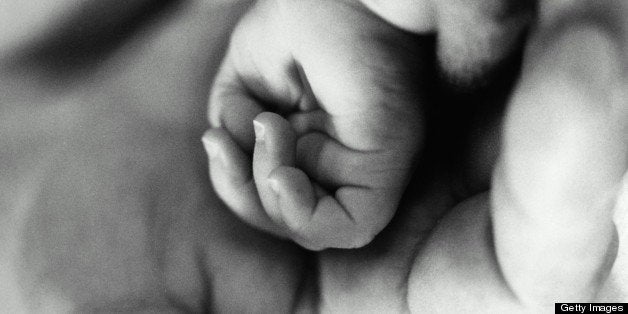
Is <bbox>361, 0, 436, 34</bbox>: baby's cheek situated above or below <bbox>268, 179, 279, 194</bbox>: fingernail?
above

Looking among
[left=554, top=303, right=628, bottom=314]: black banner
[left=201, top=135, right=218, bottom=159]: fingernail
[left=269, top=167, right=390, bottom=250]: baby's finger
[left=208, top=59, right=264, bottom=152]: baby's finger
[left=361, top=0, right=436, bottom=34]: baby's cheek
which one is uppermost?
[left=361, top=0, right=436, bottom=34]: baby's cheek

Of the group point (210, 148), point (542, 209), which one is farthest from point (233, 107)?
point (542, 209)

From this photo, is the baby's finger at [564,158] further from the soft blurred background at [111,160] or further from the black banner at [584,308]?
the soft blurred background at [111,160]

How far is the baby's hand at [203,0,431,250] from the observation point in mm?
247

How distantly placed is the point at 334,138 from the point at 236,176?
0.05 metres

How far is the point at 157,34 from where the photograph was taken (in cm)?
35

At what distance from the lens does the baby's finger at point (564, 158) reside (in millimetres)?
162

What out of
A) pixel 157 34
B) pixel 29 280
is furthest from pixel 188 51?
pixel 29 280

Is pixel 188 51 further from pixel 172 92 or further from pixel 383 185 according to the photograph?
pixel 383 185

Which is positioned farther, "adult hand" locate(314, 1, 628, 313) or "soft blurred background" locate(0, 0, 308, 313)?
"soft blurred background" locate(0, 0, 308, 313)

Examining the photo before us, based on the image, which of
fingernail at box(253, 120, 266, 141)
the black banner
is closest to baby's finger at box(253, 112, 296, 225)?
fingernail at box(253, 120, 266, 141)

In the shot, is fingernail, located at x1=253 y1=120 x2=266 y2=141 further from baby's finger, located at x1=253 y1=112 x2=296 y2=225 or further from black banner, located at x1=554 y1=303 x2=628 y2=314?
black banner, located at x1=554 y1=303 x2=628 y2=314

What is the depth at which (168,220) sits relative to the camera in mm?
291

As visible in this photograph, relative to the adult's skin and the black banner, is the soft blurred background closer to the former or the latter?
the adult's skin
